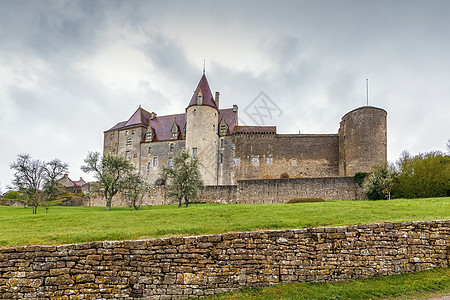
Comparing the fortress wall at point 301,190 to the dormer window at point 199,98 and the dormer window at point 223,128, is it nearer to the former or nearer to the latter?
the dormer window at point 223,128

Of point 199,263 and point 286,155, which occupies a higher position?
point 286,155

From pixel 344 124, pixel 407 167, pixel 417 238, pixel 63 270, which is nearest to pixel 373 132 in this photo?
pixel 344 124

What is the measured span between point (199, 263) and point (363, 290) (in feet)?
15.4

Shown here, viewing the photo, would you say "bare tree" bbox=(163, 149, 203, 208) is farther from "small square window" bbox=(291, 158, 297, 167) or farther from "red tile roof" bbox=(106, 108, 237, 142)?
"small square window" bbox=(291, 158, 297, 167)

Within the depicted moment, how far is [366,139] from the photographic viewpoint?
43219mm

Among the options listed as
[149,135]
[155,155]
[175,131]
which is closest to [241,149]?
[175,131]

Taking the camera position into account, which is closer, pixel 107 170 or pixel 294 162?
pixel 107 170

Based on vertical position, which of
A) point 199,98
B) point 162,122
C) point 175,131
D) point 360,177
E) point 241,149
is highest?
point 199,98

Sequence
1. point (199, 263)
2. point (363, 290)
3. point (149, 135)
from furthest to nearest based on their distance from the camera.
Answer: point (149, 135) < point (199, 263) < point (363, 290)

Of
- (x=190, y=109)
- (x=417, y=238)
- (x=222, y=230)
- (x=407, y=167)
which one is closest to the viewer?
(x=417, y=238)

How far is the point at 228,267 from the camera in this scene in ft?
31.4

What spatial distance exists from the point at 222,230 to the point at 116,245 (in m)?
3.68

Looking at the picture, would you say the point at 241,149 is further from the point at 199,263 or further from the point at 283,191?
the point at 199,263

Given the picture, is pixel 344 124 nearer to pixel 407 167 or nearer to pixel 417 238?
pixel 407 167
